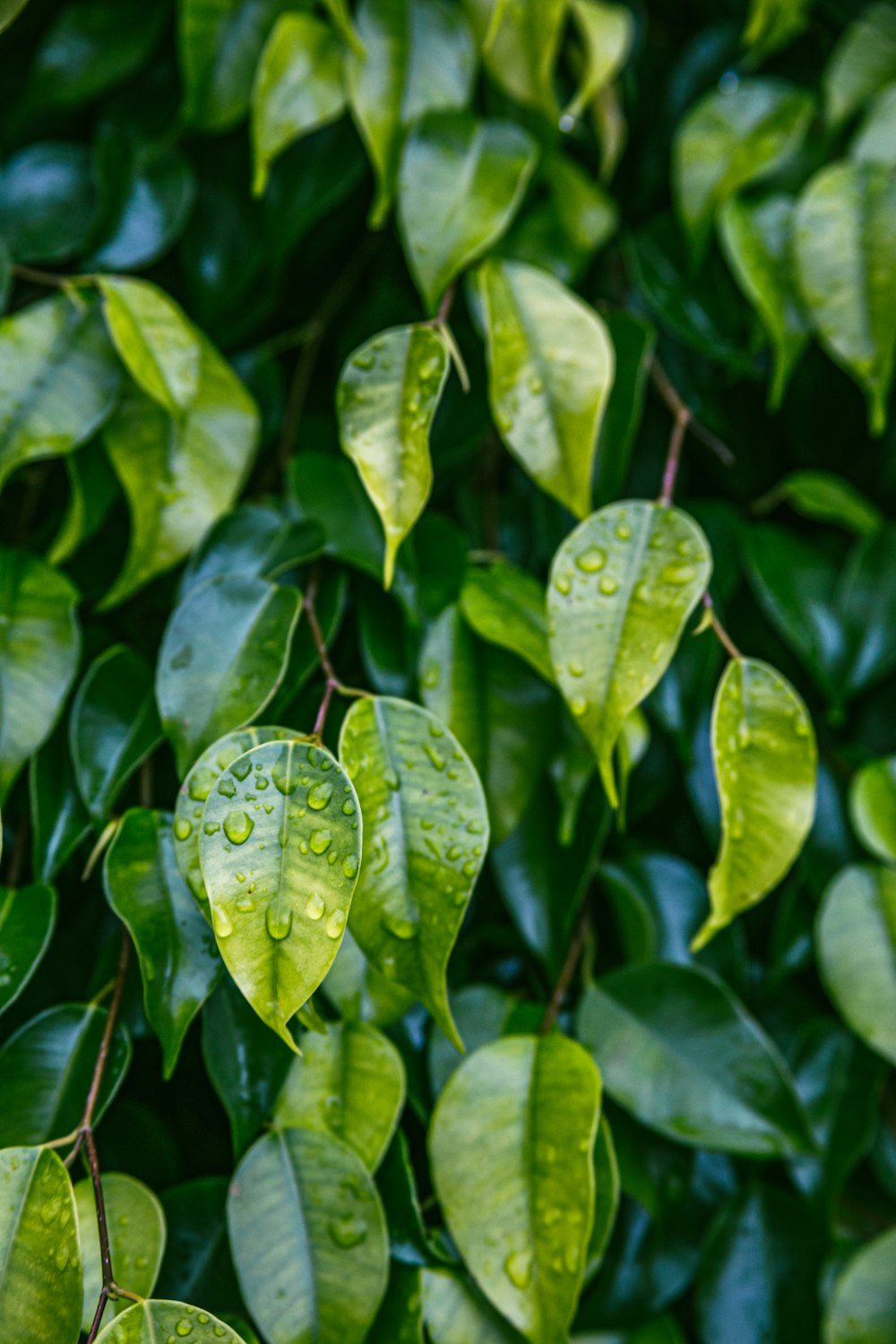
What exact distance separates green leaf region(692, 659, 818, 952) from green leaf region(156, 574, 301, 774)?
217 millimetres

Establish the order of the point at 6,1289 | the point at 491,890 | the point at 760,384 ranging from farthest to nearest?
the point at 760,384 < the point at 491,890 < the point at 6,1289

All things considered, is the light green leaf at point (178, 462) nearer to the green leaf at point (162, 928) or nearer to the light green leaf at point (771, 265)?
the green leaf at point (162, 928)

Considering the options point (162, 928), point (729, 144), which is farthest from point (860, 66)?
point (162, 928)

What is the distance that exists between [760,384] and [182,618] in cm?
47

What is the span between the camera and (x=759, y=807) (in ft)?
1.62

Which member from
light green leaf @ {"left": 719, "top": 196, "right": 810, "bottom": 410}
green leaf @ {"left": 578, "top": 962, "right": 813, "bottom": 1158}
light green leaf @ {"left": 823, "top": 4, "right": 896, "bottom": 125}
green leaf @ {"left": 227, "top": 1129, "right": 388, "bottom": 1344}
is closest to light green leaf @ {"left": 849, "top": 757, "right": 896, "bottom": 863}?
green leaf @ {"left": 578, "top": 962, "right": 813, "bottom": 1158}

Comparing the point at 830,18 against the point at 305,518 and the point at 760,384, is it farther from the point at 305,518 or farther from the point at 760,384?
the point at 305,518

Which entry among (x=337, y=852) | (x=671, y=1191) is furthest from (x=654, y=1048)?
(x=337, y=852)

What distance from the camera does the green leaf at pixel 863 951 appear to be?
568mm

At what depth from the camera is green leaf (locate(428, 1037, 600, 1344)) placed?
450 mm

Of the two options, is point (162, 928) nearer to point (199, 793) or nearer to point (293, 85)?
point (199, 793)

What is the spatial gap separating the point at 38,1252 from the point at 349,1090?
0.49 ft

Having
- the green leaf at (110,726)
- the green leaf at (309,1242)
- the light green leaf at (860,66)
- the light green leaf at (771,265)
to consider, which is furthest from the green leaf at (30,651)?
the light green leaf at (860,66)

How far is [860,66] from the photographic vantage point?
2.29ft
